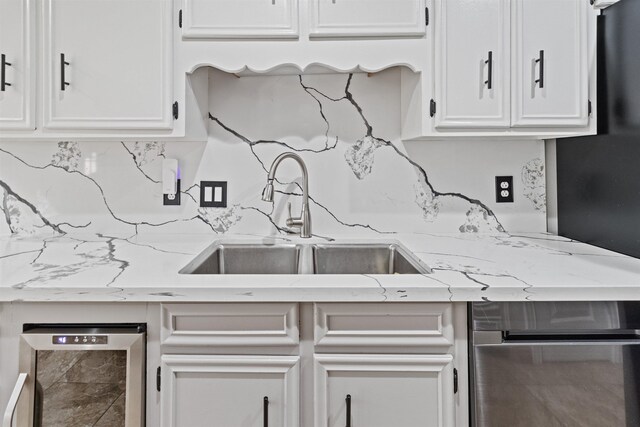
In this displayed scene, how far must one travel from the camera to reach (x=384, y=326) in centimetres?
109

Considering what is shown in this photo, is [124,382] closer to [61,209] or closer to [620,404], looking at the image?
[61,209]

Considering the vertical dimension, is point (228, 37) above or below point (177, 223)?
above

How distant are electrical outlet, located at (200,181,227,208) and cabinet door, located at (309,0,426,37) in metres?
0.70

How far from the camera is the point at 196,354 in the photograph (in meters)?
1.09

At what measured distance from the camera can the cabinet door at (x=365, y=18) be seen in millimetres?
1462

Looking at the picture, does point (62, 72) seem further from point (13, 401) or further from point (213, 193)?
point (13, 401)

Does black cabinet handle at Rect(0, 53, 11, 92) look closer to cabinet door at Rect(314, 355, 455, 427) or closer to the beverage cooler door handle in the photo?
the beverage cooler door handle

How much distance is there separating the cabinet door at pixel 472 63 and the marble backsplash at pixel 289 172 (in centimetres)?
33

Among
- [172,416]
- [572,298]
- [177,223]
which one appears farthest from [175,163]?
[572,298]

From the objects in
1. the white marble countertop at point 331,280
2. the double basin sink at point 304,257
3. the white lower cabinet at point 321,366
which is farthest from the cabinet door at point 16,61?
the white lower cabinet at point 321,366

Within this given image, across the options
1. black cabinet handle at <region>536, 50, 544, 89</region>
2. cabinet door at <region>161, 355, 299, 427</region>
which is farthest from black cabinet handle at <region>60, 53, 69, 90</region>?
black cabinet handle at <region>536, 50, 544, 89</region>

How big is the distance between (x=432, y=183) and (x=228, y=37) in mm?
944

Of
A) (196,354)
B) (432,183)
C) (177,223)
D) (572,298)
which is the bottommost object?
(196,354)

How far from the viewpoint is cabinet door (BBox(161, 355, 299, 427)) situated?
1.08m
